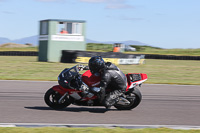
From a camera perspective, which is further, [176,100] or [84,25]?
[84,25]

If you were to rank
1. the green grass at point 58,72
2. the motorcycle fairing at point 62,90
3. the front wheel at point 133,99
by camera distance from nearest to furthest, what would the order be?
the motorcycle fairing at point 62,90
the front wheel at point 133,99
the green grass at point 58,72

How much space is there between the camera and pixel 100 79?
25.0ft

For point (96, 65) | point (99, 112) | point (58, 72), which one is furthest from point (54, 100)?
point (58, 72)

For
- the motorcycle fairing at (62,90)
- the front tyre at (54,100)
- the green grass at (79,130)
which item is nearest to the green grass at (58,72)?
the front tyre at (54,100)

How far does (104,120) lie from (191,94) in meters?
5.38

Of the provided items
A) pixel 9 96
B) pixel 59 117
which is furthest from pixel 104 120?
pixel 9 96

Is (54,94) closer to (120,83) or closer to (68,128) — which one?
(120,83)

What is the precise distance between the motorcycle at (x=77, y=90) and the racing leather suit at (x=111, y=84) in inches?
4.5

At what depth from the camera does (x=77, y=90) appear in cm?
755

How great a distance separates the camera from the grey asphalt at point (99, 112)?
6.70 metres

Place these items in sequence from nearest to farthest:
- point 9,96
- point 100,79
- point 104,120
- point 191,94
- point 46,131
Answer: point 46,131 < point 104,120 < point 100,79 < point 9,96 < point 191,94

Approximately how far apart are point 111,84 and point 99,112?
0.66 metres

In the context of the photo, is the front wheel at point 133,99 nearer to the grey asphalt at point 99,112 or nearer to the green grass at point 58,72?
the grey asphalt at point 99,112

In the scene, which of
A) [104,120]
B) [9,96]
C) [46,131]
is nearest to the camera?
[46,131]
